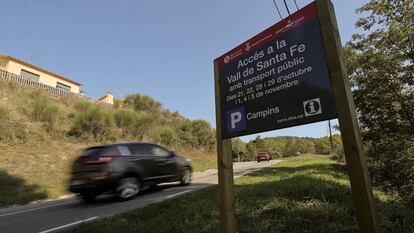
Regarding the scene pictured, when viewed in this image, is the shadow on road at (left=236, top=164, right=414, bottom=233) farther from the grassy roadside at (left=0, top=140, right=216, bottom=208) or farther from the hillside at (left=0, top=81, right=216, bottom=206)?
the hillside at (left=0, top=81, right=216, bottom=206)

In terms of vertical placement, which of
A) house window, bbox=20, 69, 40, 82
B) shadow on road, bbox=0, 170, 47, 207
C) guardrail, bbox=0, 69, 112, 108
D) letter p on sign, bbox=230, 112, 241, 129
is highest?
house window, bbox=20, 69, 40, 82

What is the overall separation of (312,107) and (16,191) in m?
11.1

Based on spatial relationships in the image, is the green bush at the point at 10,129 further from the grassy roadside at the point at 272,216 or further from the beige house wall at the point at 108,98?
the beige house wall at the point at 108,98

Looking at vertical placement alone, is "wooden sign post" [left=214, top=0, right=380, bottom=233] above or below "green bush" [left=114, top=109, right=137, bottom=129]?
below

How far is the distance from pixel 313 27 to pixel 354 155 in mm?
1323

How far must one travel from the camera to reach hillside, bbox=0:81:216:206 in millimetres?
10688

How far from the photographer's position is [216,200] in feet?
20.5

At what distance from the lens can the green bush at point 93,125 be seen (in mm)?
18000

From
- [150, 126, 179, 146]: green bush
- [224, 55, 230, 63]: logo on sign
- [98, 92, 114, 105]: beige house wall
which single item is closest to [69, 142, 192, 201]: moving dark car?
[224, 55, 230, 63]: logo on sign

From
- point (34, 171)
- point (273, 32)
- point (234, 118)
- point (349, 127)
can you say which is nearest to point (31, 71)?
point (34, 171)

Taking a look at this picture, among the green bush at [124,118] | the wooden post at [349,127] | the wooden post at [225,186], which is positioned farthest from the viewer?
the green bush at [124,118]

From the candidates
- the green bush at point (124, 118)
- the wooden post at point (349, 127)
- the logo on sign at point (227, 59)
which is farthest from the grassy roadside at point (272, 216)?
the green bush at point (124, 118)

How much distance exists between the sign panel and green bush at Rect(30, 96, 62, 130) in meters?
17.0

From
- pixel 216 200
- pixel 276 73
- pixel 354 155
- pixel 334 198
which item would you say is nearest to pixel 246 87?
pixel 276 73
